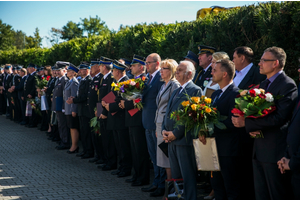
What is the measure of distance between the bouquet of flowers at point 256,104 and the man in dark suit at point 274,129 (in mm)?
97

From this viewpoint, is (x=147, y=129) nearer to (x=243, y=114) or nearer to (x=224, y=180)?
(x=224, y=180)

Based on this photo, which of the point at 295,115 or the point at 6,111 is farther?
the point at 6,111

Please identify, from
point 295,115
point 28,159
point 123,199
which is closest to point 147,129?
point 123,199

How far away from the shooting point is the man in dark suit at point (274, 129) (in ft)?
12.7

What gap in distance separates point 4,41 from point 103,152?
61569 mm

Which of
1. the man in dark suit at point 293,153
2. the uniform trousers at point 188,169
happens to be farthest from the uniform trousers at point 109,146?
the man in dark suit at point 293,153

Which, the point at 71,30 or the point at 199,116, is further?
the point at 71,30

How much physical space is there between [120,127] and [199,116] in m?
3.11

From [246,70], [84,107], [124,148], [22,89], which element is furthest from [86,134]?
[22,89]

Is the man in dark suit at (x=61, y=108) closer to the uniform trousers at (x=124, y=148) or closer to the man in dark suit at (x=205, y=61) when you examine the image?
the uniform trousers at (x=124, y=148)

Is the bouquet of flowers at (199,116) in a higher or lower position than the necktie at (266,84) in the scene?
lower

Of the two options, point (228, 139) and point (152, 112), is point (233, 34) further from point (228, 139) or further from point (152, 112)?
point (228, 139)

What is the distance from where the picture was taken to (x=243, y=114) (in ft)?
12.9

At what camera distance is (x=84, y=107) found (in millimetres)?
8859
